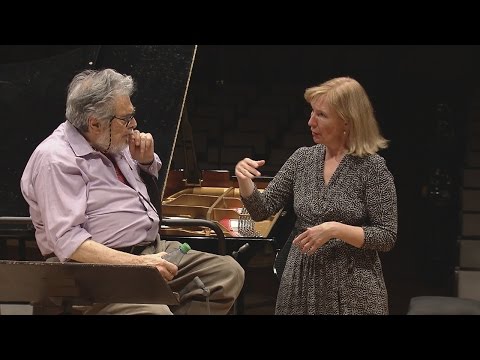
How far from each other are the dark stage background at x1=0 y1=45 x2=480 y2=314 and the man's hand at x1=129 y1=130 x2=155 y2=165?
2.21 ft

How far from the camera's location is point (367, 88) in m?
8.08

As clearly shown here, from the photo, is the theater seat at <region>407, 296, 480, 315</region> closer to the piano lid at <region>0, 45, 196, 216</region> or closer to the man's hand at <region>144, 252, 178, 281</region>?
the man's hand at <region>144, 252, 178, 281</region>

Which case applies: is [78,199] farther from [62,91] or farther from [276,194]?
[62,91]

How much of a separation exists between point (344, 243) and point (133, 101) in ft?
4.15

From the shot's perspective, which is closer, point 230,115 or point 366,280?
point 366,280

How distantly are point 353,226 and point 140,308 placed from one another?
73cm

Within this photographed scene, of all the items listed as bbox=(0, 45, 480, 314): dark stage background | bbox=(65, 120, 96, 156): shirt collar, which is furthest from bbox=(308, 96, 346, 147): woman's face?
bbox=(0, 45, 480, 314): dark stage background

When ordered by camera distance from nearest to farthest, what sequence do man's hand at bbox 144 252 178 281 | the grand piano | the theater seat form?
the theater seat < man's hand at bbox 144 252 178 281 < the grand piano

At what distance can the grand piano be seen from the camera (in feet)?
10.8

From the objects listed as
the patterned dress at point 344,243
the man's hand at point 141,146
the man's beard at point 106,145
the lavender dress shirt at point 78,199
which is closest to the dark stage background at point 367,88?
the man's hand at point 141,146
